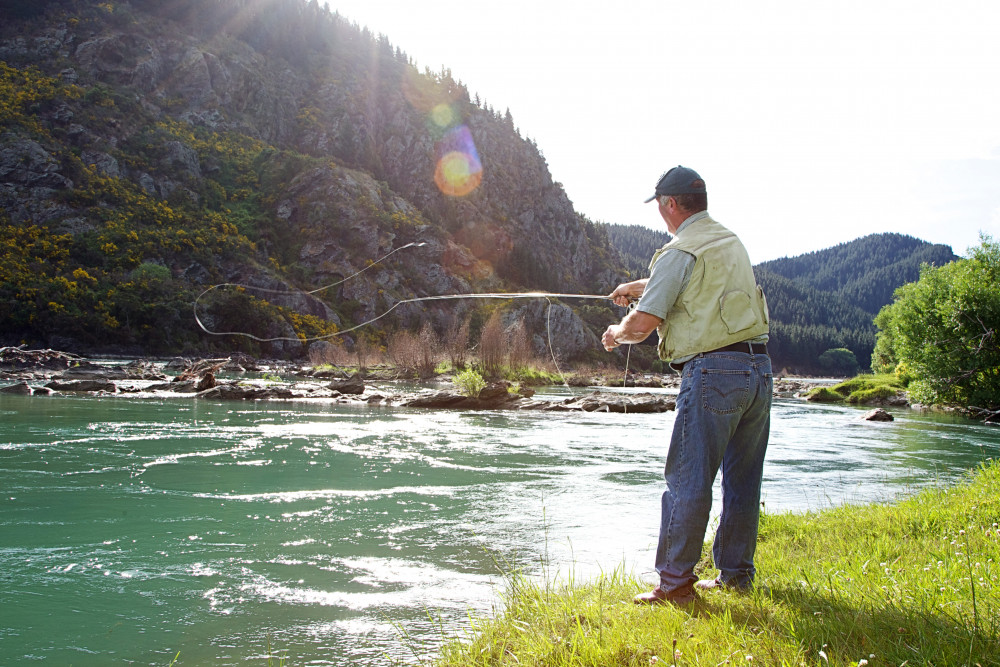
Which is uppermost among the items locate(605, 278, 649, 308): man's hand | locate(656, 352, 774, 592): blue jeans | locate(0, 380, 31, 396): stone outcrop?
locate(605, 278, 649, 308): man's hand

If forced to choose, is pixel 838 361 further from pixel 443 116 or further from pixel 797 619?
pixel 797 619

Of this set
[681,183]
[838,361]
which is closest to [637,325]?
[681,183]

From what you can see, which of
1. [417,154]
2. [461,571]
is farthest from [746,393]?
[417,154]

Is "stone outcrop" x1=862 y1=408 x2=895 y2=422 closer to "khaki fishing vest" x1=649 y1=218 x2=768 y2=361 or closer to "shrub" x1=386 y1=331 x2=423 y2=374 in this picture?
"khaki fishing vest" x1=649 y1=218 x2=768 y2=361

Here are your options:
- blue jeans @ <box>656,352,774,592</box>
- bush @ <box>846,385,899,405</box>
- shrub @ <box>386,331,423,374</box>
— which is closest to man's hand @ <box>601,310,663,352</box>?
blue jeans @ <box>656,352,774,592</box>

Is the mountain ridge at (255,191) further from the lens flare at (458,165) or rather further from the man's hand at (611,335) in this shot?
the man's hand at (611,335)

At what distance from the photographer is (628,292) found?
409 centimetres

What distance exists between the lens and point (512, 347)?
45.4 meters

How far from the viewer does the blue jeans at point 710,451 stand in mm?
3268

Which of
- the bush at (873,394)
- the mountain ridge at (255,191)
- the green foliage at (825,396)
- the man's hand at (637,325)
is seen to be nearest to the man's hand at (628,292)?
the man's hand at (637,325)

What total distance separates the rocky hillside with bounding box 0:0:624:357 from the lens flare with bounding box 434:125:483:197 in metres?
0.43

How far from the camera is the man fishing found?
10.7 feet

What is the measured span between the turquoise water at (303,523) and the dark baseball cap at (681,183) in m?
2.62

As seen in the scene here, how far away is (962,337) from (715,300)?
31.8 meters
